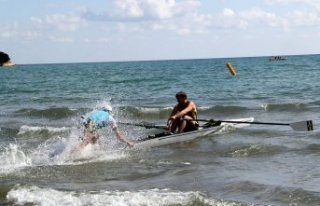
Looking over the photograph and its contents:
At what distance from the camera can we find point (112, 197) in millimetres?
8195

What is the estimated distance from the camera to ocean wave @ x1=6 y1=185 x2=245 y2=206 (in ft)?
26.2

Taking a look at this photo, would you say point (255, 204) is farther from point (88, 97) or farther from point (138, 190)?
point (88, 97)

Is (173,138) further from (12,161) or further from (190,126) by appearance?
(12,161)

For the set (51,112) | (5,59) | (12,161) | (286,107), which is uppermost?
(5,59)

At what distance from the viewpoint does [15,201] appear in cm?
839

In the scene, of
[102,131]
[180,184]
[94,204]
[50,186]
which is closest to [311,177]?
[180,184]

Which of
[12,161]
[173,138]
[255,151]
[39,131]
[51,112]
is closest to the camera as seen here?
[12,161]

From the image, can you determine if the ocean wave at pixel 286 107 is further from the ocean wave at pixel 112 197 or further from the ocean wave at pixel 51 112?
the ocean wave at pixel 112 197

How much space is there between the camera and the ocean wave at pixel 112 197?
7.97m

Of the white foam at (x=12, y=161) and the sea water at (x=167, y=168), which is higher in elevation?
the white foam at (x=12, y=161)

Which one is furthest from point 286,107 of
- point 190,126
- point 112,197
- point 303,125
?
point 112,197

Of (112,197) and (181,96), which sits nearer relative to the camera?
(112,197)

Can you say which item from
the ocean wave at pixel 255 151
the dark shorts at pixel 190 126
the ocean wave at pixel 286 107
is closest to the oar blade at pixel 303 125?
the ocean wave at pixel 255 151

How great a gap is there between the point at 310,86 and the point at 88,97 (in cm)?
1300
